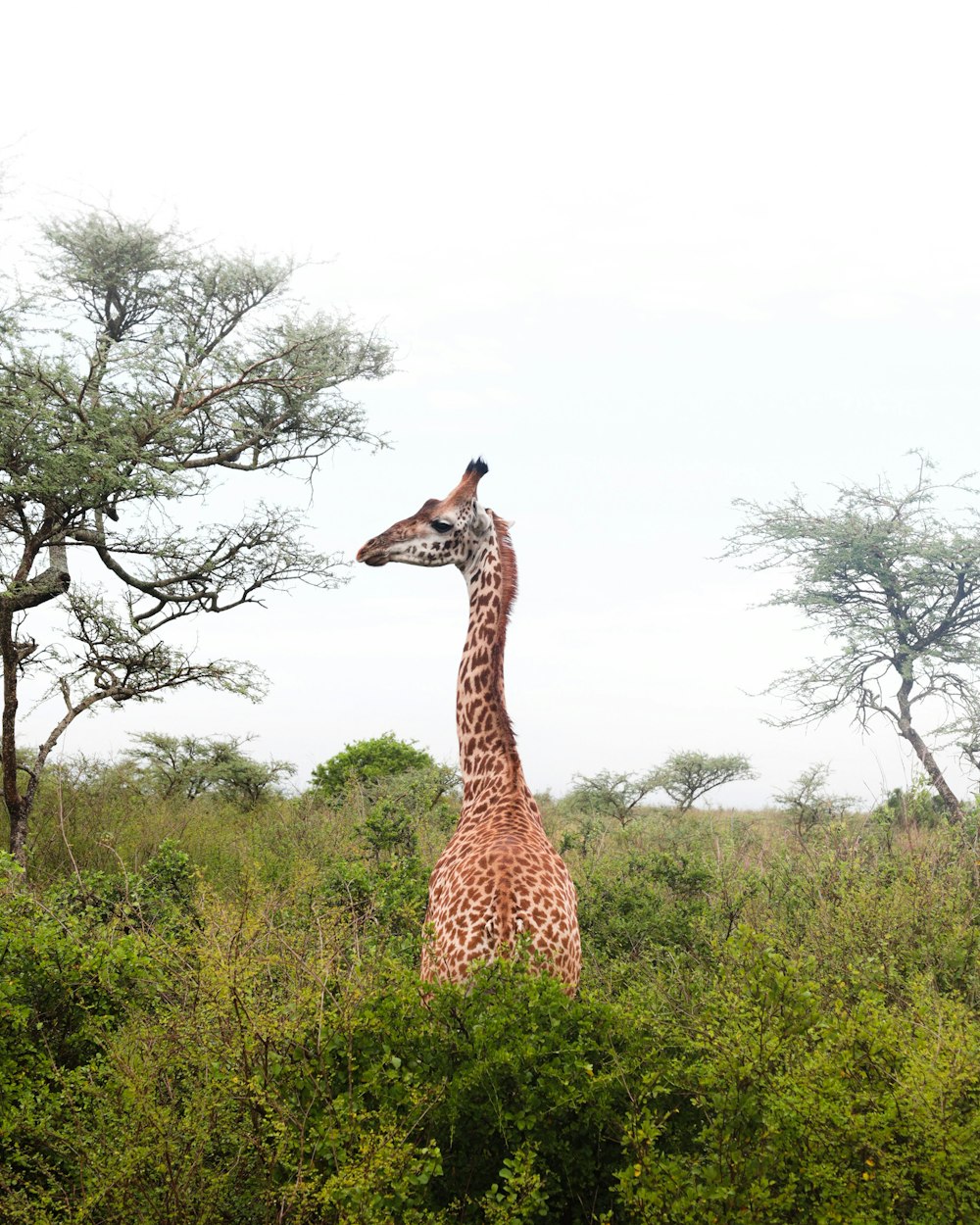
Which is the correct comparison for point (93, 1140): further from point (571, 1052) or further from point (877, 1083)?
point (877, 1083)

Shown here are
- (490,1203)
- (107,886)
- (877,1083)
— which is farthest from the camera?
(107,886)

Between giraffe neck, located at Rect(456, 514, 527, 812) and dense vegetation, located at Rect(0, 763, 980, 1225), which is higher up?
giraffe neck, located at Rect(456, 514, 527, 812)

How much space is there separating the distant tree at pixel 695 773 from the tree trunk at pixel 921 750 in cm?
535

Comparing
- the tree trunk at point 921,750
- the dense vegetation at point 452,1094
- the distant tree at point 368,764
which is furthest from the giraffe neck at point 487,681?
the tree trunk at point 921,750

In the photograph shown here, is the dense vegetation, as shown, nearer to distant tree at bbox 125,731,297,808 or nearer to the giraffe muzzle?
the giraffe muzzle

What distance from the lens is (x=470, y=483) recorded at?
5.80 meters

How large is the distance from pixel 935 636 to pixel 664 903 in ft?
58.5

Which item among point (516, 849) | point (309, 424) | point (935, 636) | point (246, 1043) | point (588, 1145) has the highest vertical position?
point (309, 424)

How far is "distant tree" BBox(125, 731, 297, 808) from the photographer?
1958cm

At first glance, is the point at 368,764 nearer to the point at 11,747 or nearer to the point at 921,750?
the point at 11,747

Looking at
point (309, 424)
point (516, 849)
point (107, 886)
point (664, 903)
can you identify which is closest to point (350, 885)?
point (107, 886)

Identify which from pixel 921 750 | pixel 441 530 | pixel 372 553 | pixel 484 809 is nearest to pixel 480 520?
pixel 441 530

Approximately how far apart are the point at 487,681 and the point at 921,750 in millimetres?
18910

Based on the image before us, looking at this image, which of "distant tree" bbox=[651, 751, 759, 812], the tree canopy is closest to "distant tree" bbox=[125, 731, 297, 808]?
the tree canopy
